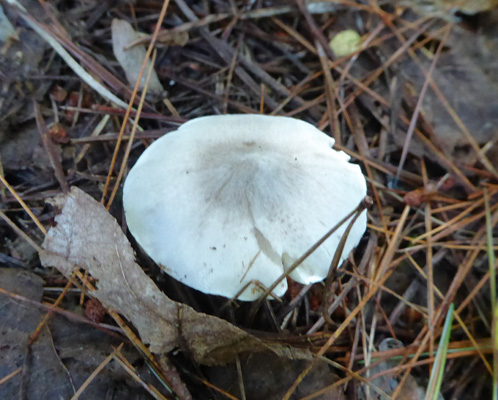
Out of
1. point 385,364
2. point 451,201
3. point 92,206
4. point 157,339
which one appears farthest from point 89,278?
point 451,201

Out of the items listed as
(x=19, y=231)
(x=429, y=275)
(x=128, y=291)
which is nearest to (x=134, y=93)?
(x=19, y=231)

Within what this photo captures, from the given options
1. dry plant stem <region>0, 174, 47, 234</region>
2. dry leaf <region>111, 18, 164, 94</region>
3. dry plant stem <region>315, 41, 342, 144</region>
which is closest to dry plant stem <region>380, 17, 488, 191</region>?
dry plant stem <region>315, 41, 342, 144</region>

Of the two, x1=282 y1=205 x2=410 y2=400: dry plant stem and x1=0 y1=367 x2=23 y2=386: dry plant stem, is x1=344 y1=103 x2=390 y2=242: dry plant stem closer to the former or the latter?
x1=282 y1=205 x2=410 y2=400: dry plant stem

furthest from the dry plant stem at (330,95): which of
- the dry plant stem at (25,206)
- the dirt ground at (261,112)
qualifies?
the dry plant stem at (25,206)

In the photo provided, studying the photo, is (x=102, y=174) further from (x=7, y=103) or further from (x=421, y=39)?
(x=421, y=39)

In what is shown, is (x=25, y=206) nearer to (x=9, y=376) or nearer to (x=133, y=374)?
(x=9, y=376)

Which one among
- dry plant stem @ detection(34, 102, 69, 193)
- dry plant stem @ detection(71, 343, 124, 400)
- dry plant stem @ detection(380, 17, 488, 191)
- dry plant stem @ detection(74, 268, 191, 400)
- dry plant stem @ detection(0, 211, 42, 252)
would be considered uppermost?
dry plant stem @ detection(380, 17, 488, 191)
